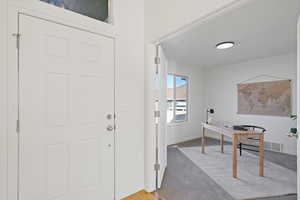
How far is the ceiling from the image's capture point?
6.23ft

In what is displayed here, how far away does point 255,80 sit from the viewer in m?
4.23

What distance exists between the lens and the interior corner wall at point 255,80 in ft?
12.0

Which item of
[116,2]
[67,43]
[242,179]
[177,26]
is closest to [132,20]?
[116,2]

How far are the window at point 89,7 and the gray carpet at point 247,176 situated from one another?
116 inches

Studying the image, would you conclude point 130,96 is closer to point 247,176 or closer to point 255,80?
point 247,176

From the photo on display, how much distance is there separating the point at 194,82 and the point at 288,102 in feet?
8.28

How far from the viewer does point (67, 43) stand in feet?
4.96

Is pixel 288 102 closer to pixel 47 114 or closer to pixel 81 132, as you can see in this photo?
pixel 81 132

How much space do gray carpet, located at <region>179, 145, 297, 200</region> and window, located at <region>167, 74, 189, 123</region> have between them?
55.1 inches

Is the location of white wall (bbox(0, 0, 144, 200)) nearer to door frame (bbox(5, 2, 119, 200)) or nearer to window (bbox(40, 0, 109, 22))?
window (bbox(40, 0, 109, 22))

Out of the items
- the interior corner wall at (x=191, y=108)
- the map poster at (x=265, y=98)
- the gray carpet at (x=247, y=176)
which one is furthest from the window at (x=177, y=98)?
the map poster at (x=265, y=98)

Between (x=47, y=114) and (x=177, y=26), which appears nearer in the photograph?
(x=47, y=114)

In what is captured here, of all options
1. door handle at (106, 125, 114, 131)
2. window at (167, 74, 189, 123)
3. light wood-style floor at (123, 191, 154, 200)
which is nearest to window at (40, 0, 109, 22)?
door handle at (106, 125, 114, 131)

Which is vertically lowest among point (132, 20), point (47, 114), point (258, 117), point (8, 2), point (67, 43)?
point (258, 117)
